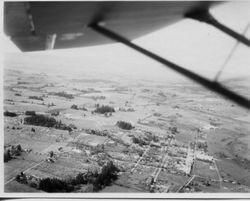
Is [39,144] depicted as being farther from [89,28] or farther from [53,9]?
[53,9]

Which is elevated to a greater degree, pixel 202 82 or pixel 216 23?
pixel 216 23

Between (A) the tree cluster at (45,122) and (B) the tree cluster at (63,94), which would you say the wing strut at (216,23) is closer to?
(B) the tree cluster at (63,94)

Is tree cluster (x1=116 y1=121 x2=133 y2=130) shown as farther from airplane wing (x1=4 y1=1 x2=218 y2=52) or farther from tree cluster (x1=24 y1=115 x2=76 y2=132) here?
airplane wing (x1=4 y1=1 x2=218 y2=52)

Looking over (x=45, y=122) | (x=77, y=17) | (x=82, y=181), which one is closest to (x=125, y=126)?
(x=82, y=181)

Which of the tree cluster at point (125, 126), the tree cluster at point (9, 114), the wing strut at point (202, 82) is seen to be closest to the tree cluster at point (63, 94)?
the tree cluster at point (9, 114)

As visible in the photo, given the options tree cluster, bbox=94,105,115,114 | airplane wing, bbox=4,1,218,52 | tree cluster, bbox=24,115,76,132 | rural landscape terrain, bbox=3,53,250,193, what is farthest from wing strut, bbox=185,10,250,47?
tree cluster, bbox=24,115,76,132

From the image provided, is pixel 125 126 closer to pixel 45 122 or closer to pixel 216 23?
pixel 45 122
